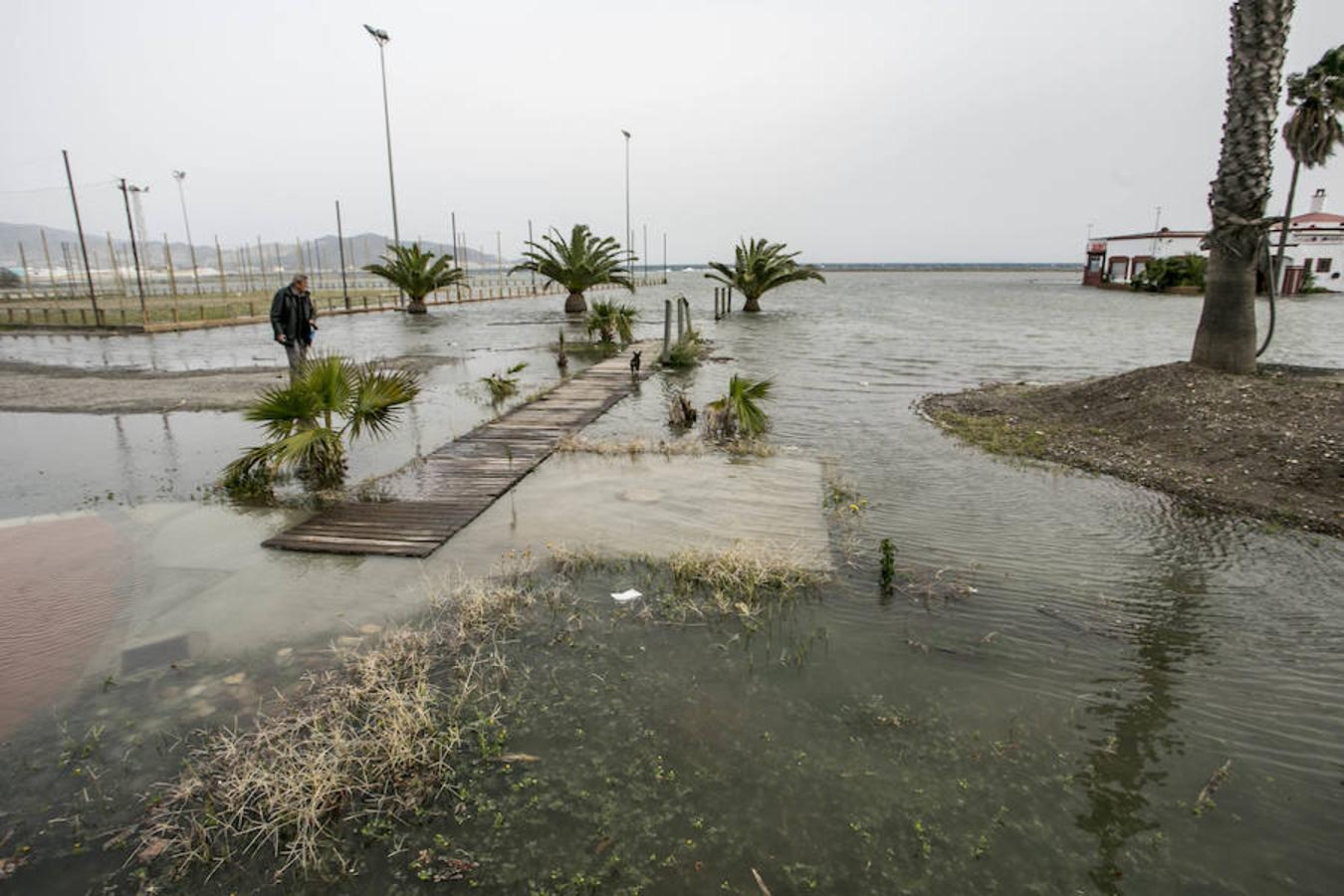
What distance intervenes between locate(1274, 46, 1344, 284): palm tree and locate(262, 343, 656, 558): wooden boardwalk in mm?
34889

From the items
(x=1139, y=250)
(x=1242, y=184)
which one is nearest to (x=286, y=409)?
(x=1242, y=184)

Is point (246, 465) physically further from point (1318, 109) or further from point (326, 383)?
point (1318, 109)

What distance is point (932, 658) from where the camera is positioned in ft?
13.1

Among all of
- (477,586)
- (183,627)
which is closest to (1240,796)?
(477,586)

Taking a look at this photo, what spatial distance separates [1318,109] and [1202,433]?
114 ft

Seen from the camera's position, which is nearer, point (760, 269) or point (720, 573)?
point (720, 573)

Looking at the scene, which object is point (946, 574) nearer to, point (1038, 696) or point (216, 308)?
point (1038, 696)

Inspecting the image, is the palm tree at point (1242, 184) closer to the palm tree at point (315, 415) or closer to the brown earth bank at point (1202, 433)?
the brown earth bank at point (1202, 433)

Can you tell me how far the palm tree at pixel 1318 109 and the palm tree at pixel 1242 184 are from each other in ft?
91.7

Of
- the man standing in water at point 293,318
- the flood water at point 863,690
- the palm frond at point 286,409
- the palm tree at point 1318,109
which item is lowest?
the flood water at point 863,690

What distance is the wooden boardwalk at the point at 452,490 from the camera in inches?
221

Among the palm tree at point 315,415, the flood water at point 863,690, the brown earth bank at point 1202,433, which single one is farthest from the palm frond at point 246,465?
the brown earth bank at point 1202,433

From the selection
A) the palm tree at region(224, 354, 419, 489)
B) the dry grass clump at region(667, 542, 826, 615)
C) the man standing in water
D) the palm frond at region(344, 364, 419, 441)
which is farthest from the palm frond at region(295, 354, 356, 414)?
the dry grass clump at region(667, 542, 826, 615)

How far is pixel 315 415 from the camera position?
22.8 ft
